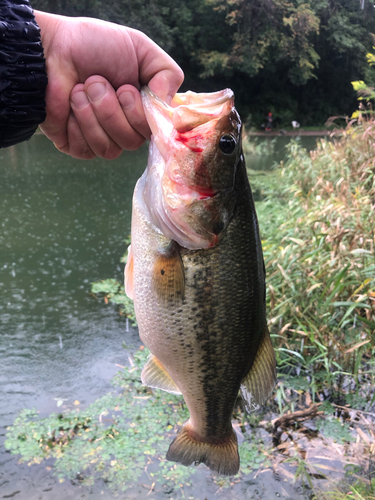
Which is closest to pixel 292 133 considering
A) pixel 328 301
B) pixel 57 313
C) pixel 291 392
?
pixel 57 313

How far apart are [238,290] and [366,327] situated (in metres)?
2.32

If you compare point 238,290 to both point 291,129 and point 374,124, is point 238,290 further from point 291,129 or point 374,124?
point 291,129

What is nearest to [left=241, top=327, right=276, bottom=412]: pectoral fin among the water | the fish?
the fish

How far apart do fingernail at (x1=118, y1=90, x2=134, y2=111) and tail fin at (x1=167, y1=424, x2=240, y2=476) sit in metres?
1.34

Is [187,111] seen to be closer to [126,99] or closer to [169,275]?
[126,99]

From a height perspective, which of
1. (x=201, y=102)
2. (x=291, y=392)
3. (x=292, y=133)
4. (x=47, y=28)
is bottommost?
(x=292, y=133)

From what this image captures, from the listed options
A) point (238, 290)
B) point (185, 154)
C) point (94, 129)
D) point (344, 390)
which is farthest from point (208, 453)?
point (344, 390)

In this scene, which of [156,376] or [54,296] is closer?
[156,376]

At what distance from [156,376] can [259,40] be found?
96.8 feet

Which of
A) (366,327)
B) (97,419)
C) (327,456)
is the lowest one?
(97,419)

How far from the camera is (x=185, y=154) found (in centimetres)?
144

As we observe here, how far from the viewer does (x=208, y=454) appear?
1.76m

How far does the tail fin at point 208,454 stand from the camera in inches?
68.2

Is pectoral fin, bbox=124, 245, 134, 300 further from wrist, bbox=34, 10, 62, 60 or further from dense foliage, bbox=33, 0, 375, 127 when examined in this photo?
dense foliage, bbox=33, 0, 375, 127
